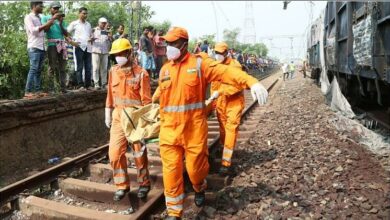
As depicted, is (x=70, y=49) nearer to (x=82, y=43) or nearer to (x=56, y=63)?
(x=82, y=43)

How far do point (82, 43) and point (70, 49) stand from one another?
6.74ft

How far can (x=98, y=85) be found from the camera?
31.5 ft

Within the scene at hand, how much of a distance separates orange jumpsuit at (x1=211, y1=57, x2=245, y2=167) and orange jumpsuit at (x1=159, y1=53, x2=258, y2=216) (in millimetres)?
1489

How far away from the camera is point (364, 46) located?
6.34m

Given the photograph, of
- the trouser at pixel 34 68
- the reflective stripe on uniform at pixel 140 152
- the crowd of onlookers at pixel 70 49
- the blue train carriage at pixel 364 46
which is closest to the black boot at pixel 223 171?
the reflective stripe on uniform at pixel 140 152

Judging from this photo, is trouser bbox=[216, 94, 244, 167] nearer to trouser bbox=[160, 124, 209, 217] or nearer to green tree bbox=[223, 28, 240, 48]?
trouser bbox=[160, 124, 209, 217]

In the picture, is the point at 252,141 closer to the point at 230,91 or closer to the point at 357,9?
the point at 230,91

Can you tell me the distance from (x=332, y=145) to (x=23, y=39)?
8.12 metres

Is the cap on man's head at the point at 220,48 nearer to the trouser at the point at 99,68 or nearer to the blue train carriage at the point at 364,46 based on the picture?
the blue train carriage at the point at 364,46

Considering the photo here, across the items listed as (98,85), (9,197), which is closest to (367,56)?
(9,197)

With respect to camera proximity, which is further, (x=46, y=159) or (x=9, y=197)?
(x=46, y=159)

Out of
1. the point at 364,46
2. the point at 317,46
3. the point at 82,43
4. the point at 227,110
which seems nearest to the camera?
the point at 227,110

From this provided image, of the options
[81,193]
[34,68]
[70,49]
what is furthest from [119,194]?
[70,49]

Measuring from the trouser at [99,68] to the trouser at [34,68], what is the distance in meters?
2.16
